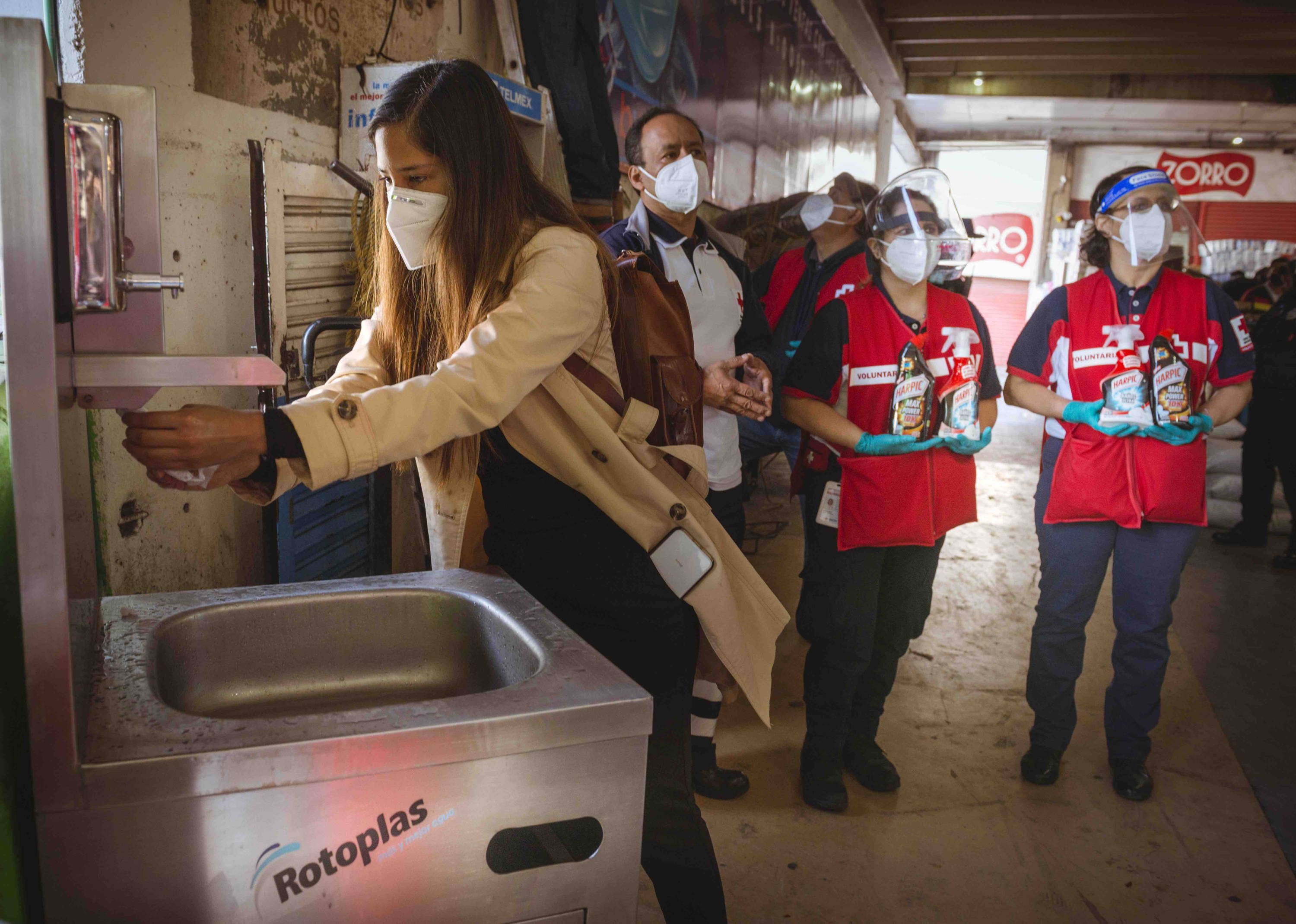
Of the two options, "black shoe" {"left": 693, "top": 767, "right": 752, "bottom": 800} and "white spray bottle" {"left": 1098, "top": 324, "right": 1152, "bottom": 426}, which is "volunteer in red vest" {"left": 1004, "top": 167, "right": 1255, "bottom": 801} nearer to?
"white spray bottle" {"left": 1098, "top": 324, "right": 1152, "bottom": 426}

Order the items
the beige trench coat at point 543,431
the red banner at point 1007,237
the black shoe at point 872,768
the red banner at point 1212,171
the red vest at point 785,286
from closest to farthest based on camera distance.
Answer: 1. the beige trench coat at point 543,431
2. the black shoe at point 872,768
3. the red vest at point 785,286
4. the red banner at point 1212,171
5. the red banner at point 1007,237

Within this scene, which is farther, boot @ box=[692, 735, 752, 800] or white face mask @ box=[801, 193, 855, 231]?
white face mask @ box=[801, 193, 855, 231]

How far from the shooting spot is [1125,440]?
8.05ft

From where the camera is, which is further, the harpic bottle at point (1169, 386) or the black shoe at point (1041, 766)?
the black shoe at point (1041, 766)

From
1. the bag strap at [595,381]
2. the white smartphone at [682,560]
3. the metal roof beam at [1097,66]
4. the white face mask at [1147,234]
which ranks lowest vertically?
the white smartphone at [682,560]

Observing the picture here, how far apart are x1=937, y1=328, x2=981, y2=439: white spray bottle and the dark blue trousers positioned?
0.41 metres

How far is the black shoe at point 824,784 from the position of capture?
252 cm

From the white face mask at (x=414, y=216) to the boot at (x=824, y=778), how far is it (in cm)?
176

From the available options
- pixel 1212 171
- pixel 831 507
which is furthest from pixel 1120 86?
pixel 831 507

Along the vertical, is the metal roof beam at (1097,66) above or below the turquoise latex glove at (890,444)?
above

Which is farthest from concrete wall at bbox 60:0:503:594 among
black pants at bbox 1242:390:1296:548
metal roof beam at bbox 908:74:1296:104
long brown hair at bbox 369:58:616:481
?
metal roof beam at bbox 908:74:1296:104

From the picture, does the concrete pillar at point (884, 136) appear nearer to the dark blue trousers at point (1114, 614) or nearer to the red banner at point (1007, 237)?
the red banner at point (1007, 237)

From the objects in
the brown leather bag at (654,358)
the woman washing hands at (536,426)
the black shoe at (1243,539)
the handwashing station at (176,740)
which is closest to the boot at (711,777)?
the woman washing hands at (536,426)

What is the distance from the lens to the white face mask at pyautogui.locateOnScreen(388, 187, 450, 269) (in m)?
1.32
